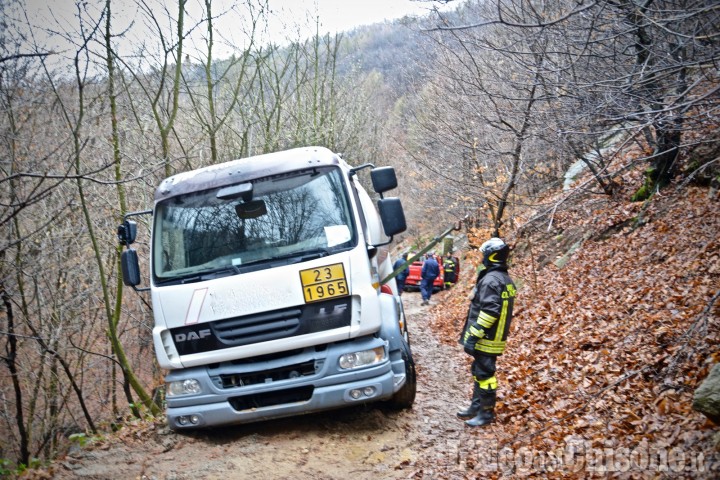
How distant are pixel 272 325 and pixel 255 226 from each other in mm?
1082

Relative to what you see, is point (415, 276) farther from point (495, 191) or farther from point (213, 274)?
point (213, 274)

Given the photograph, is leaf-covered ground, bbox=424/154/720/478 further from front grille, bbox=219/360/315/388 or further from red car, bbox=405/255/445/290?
red car, bbox=405/255/445/290

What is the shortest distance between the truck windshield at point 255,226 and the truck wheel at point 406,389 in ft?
4.87

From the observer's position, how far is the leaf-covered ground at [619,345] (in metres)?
4.46

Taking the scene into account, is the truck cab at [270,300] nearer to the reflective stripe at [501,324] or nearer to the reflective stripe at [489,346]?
the reflective stripe at [489,346]

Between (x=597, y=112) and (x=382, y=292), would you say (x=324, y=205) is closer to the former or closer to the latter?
(x=382, y=292)

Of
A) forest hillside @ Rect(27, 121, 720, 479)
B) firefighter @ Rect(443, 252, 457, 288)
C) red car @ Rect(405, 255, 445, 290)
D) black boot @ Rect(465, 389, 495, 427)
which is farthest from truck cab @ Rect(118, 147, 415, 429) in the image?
red car @ Rect(405, 255, 445, 290)

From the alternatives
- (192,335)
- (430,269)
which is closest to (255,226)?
(192,335)

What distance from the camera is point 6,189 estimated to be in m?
9.71

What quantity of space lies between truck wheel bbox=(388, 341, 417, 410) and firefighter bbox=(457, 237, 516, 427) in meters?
0.64

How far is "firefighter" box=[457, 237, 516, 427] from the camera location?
5688mm

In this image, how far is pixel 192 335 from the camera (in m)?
5.35

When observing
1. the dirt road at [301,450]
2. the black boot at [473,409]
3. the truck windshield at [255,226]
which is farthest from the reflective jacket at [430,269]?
the truck windshield at [255,226]

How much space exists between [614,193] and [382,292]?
9387 millimetres
